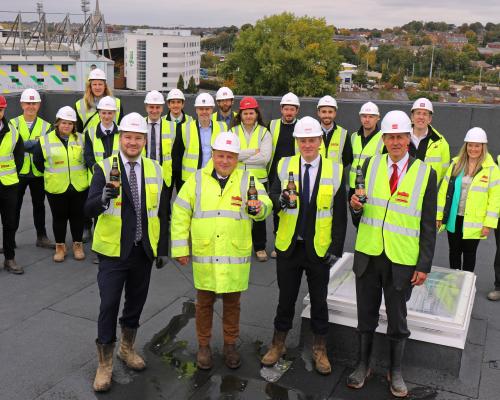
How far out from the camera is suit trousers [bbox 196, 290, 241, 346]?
415 cm

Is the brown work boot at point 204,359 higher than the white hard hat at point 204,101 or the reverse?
the reverse

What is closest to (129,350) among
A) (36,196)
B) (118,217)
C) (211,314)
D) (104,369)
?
(104,369)

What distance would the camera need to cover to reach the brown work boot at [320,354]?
4227 millimetres

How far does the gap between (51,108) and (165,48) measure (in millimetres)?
117221

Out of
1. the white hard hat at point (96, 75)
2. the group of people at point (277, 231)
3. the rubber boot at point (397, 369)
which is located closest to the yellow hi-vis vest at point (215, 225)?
→ the group of people at point (277, 231)

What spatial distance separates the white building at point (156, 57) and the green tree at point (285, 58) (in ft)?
230

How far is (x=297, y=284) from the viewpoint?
14.0 feet

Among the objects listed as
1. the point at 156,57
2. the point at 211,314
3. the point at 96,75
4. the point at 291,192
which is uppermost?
the point at 156,57

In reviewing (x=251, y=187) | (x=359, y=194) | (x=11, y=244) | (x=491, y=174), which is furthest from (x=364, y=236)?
(x=11, y=244)

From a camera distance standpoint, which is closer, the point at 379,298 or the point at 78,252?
the point at 379,298

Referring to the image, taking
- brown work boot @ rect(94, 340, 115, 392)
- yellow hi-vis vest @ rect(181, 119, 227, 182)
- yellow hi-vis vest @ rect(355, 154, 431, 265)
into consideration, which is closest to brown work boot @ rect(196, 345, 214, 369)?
brown work boot @ rect(94, 340, 115, 392)

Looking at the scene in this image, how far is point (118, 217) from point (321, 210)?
58.7 inches

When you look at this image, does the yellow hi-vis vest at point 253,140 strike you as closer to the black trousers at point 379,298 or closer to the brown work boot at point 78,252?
the brown work boot at point 78,252

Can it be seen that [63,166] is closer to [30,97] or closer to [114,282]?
[30,97]
